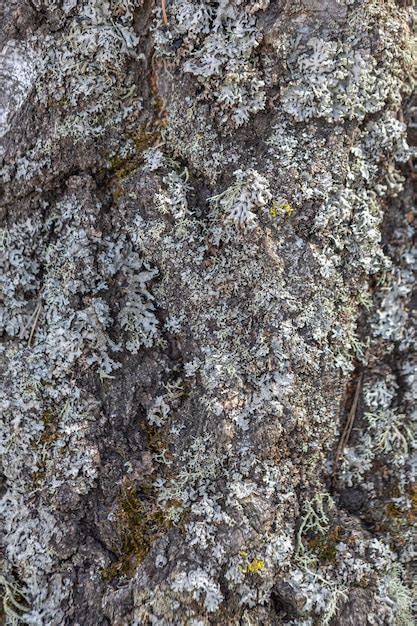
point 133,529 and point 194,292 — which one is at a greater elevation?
point 194,292

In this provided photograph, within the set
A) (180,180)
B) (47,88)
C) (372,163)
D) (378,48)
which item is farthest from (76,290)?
(378,48)

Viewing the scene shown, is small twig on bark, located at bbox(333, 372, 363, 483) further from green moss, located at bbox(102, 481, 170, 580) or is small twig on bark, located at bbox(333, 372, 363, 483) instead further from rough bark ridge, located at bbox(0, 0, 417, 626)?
green moss, located at bbox(102, 481, 170, 580)

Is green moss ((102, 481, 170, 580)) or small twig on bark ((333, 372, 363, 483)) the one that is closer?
green moss ((102, 481, 170, 580))

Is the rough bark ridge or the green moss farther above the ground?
the rough bark ridge

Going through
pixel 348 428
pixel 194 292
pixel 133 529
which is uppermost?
pixel 194 292

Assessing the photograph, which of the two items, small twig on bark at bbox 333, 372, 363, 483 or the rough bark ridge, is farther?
small twig on bark at bbox 333, 372, 363, 483

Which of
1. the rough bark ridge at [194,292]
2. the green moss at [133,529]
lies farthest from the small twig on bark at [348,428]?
the green moss at [133,529]

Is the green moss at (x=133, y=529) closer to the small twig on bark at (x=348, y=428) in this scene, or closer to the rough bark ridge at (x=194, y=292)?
the rough bark ridge at (x=194, y=292)

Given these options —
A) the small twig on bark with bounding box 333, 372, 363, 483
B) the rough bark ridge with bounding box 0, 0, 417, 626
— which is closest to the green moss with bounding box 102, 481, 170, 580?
the rough bark ridge with bounding box 0, 0, 417, 626

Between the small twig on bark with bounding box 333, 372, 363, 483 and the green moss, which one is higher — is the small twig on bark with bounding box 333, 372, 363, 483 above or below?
above
